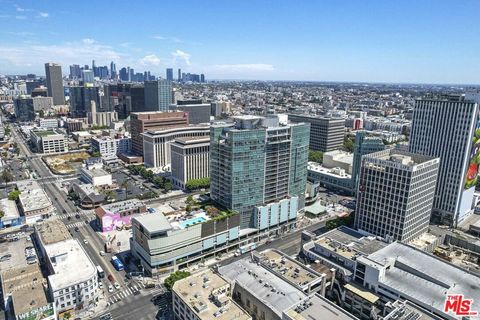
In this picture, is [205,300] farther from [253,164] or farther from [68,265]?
[253,164]

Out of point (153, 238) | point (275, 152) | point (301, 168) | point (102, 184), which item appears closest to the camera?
point (153, 238)

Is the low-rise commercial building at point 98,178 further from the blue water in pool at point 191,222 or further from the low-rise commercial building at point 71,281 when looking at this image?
the blue water in pool at point 191,222

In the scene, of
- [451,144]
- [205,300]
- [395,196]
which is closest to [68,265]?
[205,300]

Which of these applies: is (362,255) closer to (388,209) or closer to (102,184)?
(388,209)

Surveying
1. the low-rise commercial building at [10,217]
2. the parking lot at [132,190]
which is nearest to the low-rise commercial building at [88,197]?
the parking lot at [132,190]

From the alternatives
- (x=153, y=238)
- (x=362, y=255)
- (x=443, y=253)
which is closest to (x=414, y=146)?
(x=443, y=253)

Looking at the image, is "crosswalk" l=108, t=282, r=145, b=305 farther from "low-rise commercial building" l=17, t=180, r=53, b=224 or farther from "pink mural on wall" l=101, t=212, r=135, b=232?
"low-rise commercial building" l=17, t=180, r=53, b=224

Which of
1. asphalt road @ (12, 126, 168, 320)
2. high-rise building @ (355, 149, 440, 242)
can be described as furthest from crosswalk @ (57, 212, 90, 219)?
high-rise building @ (355, 149, 440, 242)
